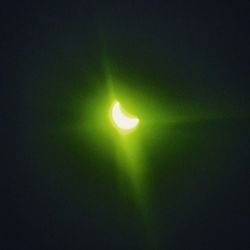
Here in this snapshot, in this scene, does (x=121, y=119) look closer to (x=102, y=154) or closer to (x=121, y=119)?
(x=121, y=119)

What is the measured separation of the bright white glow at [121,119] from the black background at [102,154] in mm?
173

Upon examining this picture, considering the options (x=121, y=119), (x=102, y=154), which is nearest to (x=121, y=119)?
(x=121, y=119)

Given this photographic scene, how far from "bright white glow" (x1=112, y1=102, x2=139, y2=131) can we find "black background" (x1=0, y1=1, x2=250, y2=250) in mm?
173

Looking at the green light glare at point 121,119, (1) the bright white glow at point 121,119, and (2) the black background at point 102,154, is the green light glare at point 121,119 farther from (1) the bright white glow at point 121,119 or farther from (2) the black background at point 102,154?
(2) the black background at point 102,154

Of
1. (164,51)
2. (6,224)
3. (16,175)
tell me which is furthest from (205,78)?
(6,224)

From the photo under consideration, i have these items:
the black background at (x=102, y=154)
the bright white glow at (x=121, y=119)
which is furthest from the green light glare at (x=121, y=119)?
the black background at (x=102, y=154)

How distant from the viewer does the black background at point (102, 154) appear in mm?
2320

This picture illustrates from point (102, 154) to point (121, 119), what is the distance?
235 mm

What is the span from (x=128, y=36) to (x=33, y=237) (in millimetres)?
1225

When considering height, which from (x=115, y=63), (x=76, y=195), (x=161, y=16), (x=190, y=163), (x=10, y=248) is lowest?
(x=10, y=248)

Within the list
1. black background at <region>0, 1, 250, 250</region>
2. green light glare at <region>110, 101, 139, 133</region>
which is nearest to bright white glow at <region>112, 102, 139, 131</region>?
green light glare at <region>110, 101, 139, 133</region>

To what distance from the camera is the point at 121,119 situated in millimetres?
2316

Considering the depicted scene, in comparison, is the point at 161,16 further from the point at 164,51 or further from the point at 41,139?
the point at 41,139

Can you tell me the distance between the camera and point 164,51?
2344 millimetres
